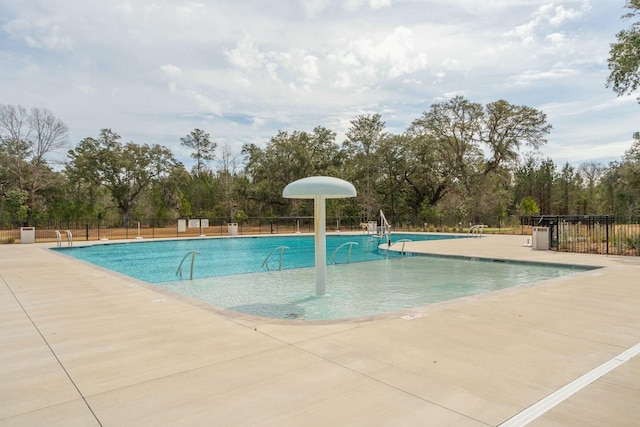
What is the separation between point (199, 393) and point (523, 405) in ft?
7.25

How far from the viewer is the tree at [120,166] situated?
35375 millimetres

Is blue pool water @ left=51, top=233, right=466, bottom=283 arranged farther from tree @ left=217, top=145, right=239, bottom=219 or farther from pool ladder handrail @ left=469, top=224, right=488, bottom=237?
tree @ left=217, top=145, right=239, bottom=219

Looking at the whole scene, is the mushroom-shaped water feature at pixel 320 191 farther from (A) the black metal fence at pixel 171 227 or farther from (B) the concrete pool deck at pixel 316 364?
(A) the black metal fence at pixel 171 227

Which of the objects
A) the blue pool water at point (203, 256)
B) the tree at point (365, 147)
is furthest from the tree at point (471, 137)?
the blue pool water at point (203, 256)

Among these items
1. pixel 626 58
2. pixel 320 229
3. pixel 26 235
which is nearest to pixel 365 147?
pixel 626 58

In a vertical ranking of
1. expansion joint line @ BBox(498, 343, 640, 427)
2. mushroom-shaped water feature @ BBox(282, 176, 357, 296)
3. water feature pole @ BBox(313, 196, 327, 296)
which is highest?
mushroom-shaped water feature @ BBox(282, 176, 357, 296)

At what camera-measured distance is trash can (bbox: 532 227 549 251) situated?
1479 cm

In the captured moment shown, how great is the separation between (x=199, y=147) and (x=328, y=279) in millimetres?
35470

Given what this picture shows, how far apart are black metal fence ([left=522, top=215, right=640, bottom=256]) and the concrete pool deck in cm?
849

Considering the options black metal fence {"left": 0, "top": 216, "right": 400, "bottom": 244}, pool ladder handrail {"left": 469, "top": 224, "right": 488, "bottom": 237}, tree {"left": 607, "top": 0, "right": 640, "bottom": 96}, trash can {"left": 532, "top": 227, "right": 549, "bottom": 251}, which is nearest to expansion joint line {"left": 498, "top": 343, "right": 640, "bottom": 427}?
trash can {"left": 532, "top": 227, "right": 549, "bottom": 251}

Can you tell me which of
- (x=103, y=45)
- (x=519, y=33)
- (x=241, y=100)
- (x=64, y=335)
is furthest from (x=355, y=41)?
(x=241, y=100)

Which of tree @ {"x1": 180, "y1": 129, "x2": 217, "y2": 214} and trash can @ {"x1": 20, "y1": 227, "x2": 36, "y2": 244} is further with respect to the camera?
tree @ {"x1": 180, "y1": 129, "x2": 217, "y2": 214}

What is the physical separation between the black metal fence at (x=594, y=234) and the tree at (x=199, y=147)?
33.5m

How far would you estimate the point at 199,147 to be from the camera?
4194cm
